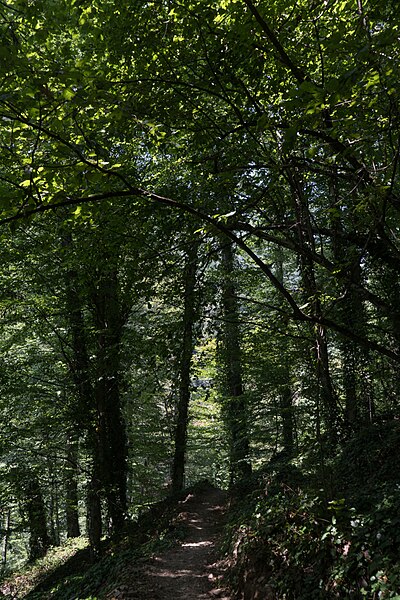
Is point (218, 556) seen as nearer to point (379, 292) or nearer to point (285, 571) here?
point (285, 571)

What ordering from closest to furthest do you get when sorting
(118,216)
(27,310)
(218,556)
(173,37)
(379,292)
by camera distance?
1. (173,37)
2. (118,216)
3. (218,556)
4. (379,292)
5. (27,310)

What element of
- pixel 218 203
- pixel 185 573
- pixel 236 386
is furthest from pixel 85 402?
pixel 218 203

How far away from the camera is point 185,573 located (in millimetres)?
7551

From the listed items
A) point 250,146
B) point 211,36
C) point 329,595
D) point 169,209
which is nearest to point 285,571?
point 329,595

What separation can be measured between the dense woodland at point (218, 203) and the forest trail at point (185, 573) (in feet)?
2.14

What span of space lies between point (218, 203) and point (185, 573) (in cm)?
641

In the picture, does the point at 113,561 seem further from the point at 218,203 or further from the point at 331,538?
the point at 218,203

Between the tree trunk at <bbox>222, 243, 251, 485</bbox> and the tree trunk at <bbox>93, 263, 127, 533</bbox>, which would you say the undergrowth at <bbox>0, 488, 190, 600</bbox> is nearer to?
the tree trunk at <bbox>93, 263, 127, 533</bbox>

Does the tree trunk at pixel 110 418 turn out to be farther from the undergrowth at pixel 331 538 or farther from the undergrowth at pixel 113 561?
the undergrowth at pixel 331 538

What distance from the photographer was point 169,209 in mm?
5410

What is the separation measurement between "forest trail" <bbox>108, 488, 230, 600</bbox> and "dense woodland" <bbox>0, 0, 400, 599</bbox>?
0.65 m

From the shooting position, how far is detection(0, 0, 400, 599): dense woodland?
10.7 feet

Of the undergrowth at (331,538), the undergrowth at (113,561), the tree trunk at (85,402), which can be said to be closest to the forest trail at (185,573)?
the undergrowth at (113,561)

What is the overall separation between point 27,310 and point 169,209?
7670 mm
